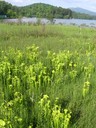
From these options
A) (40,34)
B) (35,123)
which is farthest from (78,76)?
(40,34)

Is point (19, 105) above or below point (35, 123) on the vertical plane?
above

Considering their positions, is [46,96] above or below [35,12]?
above

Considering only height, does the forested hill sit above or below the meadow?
below

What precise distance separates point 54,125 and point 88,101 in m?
0.95

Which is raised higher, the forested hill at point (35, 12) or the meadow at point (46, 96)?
the meadow at point (46, 96)

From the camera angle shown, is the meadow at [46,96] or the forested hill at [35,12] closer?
the meadow at [46,96]

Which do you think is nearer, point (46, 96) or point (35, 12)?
point (46, 96)

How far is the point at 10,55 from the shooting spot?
17.0 feet

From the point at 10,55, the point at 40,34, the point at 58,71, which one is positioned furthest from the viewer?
the point at 40,34

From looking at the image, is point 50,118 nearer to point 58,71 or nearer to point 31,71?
point 31,71

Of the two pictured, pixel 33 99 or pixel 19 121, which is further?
pixel 33 99

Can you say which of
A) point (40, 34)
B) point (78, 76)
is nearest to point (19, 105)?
point (78, 76)

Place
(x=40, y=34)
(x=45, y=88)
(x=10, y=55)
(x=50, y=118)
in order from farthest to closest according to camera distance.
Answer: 1. (x=40, y=34)
2. (x=10, y=55)
3. (x=45, y=88)
4. (x=50, y=118)

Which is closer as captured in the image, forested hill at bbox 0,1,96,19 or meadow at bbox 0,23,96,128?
meadow at bbox 0,23,96,128
